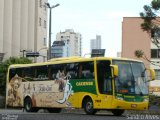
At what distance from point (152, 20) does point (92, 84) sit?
4.65m

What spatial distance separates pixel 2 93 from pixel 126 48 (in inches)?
1229

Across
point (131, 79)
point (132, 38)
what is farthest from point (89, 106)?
point (132, 38)

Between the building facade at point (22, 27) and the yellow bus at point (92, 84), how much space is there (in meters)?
44.8

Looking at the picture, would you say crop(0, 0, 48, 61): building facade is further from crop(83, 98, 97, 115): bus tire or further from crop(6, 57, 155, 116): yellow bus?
crop(83, 98, 97, 115): bus tire

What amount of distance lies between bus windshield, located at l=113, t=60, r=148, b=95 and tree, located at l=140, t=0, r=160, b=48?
209cm

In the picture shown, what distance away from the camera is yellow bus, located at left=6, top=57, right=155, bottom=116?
2708 cm

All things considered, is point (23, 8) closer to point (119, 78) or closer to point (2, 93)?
point (2, 93)

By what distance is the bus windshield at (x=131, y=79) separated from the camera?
89.0ft

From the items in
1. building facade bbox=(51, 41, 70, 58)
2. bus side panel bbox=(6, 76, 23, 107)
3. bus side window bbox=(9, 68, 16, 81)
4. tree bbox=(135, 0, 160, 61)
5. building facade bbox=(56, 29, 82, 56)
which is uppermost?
building facade bbox=(56, 29, 82, 56)

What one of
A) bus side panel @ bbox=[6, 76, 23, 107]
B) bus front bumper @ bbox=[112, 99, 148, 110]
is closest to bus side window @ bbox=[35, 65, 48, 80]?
bus side panel @ bbox=[6, 76, 23, 107]

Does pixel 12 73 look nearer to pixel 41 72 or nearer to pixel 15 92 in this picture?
pixel 15 92

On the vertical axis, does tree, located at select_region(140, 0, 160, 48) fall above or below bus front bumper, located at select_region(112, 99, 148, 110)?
above

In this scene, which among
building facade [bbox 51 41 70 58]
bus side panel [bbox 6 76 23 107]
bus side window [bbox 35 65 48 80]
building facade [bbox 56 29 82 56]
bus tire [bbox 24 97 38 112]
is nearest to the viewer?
bus side window [bbox 35 65 48 80]

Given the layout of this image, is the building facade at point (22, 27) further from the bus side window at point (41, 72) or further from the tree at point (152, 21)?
the tree at point (152, 21)
